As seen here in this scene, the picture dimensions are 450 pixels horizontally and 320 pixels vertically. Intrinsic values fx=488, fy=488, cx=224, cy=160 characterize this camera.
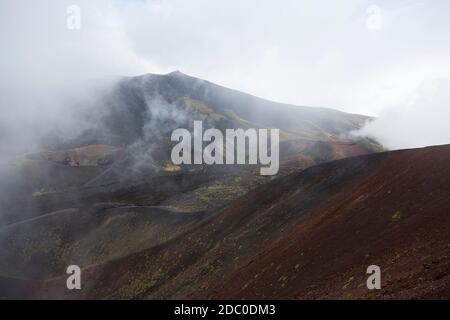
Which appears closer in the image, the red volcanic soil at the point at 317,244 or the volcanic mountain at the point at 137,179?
the red volcanic soil at the point at 317,244

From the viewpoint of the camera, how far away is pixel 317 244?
83.5 feet

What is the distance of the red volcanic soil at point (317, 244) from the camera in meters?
18.9

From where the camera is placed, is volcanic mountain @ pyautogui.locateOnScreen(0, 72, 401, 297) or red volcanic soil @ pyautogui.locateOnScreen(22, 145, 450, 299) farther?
volcanic mountain @ pyautogui.locateOnScreen(0, 72, 401, 297)

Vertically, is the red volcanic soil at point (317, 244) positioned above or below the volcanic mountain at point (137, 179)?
below

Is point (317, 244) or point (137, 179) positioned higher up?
point (137, 179)

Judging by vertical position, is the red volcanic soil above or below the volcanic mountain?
below

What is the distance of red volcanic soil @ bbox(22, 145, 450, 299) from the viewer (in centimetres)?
1888

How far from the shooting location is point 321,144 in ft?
363

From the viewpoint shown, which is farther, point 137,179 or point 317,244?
point 137,179
